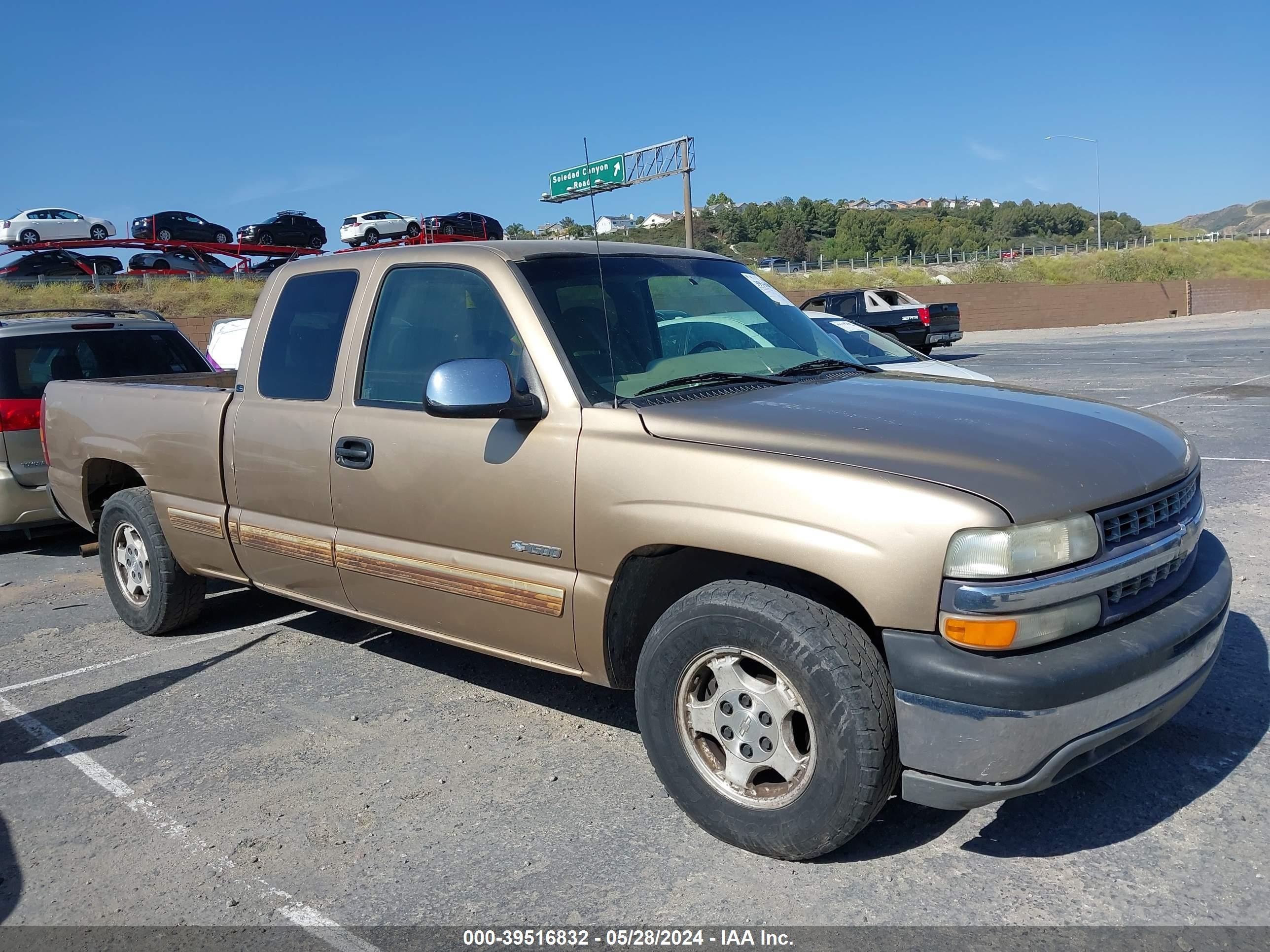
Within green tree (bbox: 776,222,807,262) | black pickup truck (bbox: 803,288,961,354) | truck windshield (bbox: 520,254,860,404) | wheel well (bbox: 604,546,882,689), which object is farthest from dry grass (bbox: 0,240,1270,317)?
wheel well (bbox: 604,546,882,689)

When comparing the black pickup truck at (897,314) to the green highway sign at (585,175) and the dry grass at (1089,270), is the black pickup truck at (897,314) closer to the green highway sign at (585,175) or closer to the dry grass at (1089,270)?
the green highway sign at (585,175)

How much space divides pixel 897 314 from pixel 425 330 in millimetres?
20201

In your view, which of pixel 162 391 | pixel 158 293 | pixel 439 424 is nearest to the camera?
pixel 439 424

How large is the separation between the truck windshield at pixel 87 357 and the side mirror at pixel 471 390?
4826 mm

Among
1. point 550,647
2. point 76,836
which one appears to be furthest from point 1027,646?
point 76,836

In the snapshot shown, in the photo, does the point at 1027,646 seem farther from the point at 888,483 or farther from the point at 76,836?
the point at 76,836

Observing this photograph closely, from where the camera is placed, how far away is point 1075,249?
7088 centimetres

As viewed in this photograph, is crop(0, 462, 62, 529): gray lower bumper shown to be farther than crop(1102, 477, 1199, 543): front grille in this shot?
Yes

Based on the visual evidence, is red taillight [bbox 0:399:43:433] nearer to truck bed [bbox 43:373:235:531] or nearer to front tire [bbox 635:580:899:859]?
truck bed [bbox 43:373:235:531]

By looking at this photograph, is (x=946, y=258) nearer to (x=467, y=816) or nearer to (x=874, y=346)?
(x=874, y=346)

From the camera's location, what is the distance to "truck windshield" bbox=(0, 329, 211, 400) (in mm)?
7508

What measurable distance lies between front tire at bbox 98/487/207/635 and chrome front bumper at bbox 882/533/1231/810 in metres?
4.08

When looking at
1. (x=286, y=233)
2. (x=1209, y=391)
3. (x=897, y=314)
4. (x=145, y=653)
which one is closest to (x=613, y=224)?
(x=145, y=653)

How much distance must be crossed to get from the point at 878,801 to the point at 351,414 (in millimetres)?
2511
